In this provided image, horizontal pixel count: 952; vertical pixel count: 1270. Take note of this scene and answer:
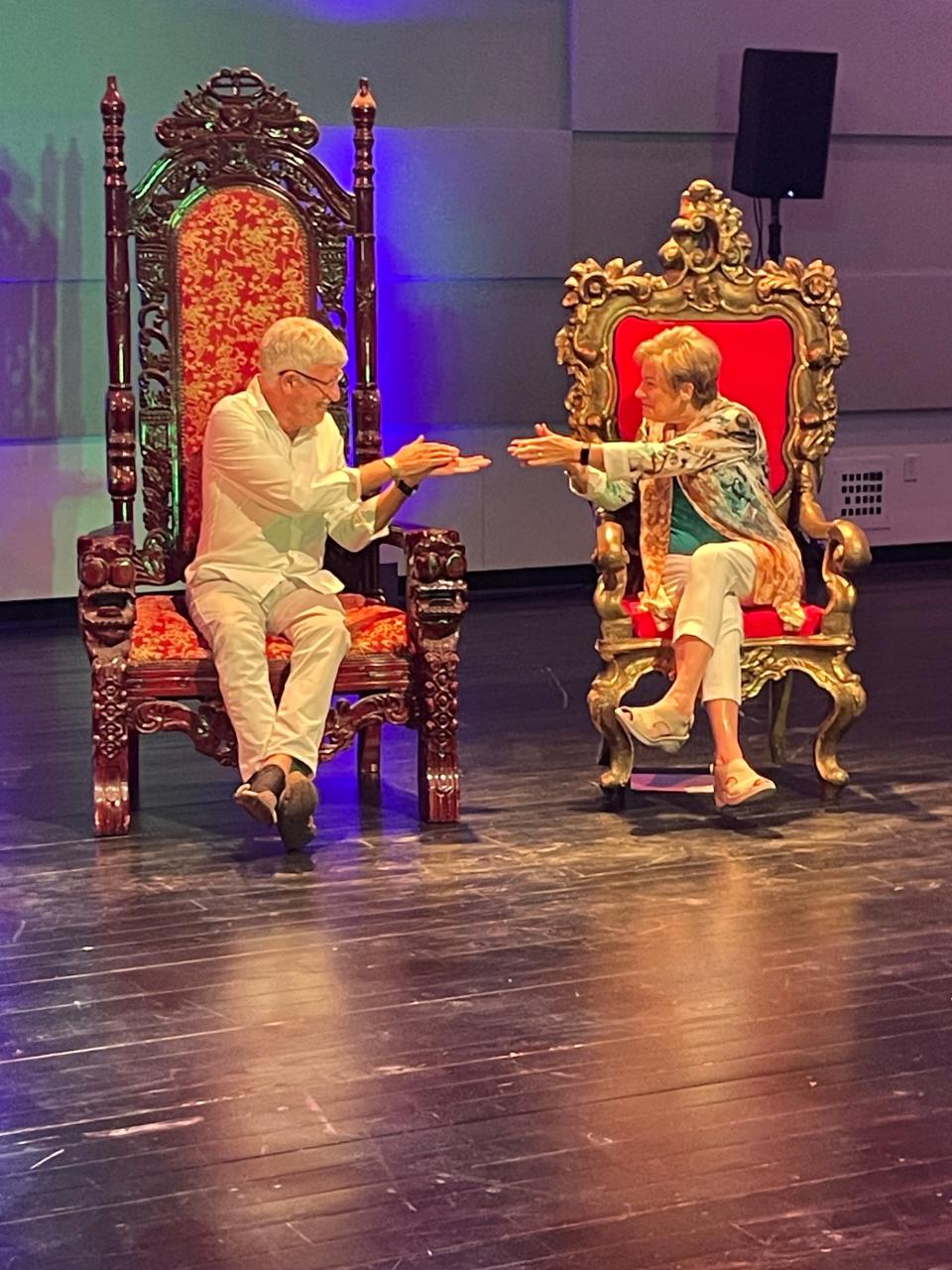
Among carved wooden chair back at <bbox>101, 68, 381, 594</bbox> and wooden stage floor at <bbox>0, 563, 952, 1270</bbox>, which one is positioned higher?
carved wooden chair back at <bbox>101, 68, 381, 594</bbox>

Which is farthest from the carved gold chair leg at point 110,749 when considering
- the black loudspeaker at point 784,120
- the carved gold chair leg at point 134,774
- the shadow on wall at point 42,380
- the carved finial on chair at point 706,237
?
the black loudspeaker at point 784,120

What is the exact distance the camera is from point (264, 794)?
12.4 ft

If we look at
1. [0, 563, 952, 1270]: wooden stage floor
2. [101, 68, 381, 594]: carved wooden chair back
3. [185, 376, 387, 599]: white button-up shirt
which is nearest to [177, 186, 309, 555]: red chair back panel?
[101, 68, 381, 594]: carved wooden chair back

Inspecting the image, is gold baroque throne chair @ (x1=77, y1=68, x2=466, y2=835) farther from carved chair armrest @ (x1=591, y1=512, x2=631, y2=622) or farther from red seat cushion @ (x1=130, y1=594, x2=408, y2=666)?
carved chair armrest @ (x1=591, y1=512, x2=631, y2=622)

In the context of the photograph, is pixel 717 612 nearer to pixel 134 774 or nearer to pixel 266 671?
pixel 266 671

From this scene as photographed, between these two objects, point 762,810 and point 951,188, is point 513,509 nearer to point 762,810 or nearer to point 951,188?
point 951,188

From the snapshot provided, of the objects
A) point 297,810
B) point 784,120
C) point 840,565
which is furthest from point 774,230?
point 297,810

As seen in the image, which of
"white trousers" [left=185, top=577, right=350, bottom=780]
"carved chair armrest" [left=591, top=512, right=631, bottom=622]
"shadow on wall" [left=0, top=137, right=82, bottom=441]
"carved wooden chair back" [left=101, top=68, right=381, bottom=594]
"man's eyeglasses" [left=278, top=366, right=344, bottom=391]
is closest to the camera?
"white trousers" [left=185, top=577, right=350, bottom=780]

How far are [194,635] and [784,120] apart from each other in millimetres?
4117

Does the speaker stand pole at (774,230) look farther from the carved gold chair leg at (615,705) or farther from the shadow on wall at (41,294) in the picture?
the carved gold chair leg at (615,705)

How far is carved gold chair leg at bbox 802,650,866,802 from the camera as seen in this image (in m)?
4.33

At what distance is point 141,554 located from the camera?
4.38m

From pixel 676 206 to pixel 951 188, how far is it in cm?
130

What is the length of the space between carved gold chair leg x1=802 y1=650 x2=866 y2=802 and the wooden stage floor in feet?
0.19
